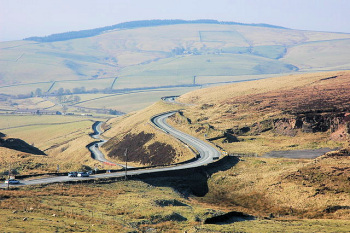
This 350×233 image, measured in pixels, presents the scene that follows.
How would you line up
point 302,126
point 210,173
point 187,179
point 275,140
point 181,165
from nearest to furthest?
point 187,179 < point 210,173 < point 181,165 < point 275,140 < point 302,126

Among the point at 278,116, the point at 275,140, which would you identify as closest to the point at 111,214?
the point at 275,140

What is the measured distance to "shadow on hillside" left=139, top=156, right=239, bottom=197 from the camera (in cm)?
6804

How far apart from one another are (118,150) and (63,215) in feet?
247

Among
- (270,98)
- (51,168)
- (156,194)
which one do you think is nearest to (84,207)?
(156,194)

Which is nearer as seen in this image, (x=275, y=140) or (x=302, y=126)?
(x=275, y=140)

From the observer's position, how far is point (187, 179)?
71.6 metres

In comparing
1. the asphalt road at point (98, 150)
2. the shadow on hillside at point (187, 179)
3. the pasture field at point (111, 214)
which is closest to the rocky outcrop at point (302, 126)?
the asphalt road at point (98, 150)

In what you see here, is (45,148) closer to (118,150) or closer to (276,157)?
(118,150)

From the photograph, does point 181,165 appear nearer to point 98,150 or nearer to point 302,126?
point 302,126

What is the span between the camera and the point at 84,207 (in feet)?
159

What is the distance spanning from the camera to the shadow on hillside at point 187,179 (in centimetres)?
6804

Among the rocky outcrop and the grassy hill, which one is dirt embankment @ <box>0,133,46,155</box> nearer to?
the grassy hill

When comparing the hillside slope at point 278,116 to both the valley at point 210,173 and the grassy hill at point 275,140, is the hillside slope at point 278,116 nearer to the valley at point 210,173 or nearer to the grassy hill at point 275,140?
the grassy hill at point 275,140

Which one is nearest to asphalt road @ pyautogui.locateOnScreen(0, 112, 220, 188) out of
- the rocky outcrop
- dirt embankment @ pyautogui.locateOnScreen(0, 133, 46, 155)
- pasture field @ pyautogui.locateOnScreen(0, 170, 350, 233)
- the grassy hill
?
the grassy hill
